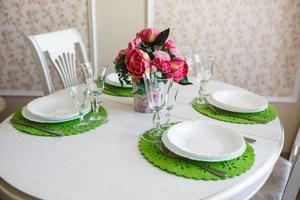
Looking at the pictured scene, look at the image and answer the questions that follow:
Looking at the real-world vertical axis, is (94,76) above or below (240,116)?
above

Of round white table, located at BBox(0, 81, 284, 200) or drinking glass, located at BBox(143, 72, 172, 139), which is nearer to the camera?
round white table, located at BBox(0, 81, 284, 200)

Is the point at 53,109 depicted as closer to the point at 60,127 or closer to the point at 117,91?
the point at 60,127

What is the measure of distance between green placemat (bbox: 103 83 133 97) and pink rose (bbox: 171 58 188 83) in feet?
1.26

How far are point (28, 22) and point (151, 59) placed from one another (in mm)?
1489

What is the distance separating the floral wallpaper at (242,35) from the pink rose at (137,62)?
47.7 inches

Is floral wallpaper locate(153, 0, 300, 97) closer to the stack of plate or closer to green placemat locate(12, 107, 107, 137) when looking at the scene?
the stack of plate

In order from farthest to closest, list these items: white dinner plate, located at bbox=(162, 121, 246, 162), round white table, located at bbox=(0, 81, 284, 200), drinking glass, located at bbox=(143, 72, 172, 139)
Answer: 1. drinking glass, located at bbox=(143, 72, 172, 139)
2. white dinner plate, located at bbox=(162, 121, 246, 162)
3. round white table, located at bbox=(0, 81, 284, 200)

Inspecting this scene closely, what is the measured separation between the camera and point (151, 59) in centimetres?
123

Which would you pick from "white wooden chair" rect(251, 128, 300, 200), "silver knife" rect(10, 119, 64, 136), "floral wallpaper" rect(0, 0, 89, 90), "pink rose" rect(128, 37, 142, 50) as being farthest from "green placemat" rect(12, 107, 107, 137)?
"floral wallpaper" rect(0, 0, 89, 90)

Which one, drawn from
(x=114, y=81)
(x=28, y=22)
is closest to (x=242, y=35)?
(x=114, y=81)

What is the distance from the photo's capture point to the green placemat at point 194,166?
940 millimetres

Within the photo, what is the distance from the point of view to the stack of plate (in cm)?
123

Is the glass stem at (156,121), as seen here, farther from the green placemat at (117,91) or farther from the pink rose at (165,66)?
the green placemat at (117,91)

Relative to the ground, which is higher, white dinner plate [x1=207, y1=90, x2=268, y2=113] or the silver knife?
white dinner plate [x1=207, y1=90, x2=268, y2=113]
